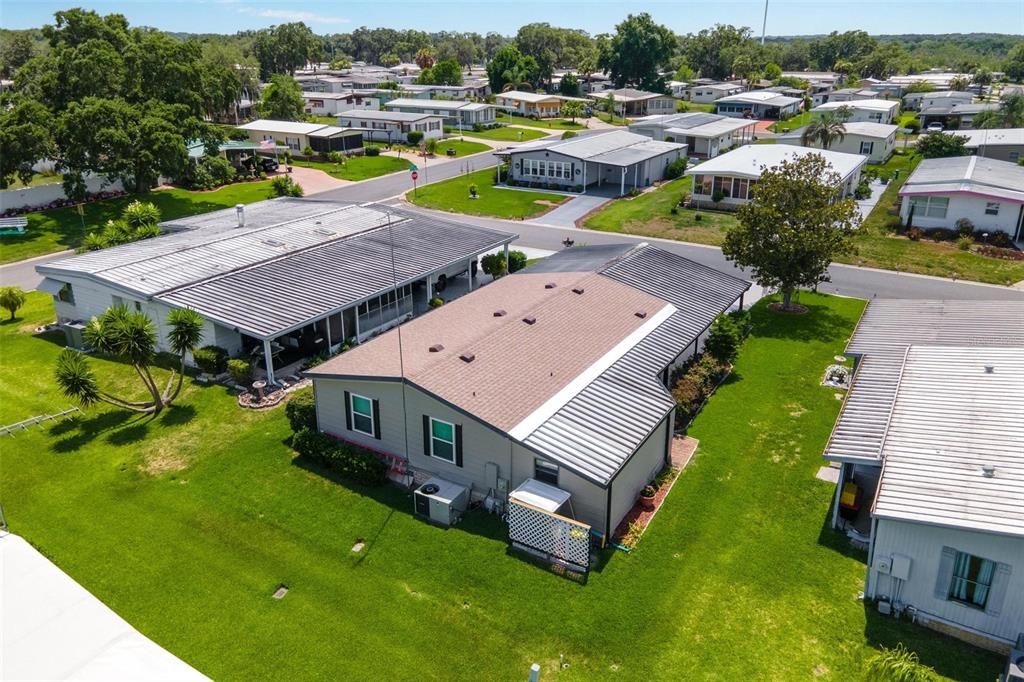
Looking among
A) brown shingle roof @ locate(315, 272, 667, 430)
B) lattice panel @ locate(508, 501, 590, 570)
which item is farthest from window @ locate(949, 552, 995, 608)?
brown shingle roof @ locate(315, 272, 667, 430)

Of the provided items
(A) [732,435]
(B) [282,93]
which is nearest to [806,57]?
(B) [282,93]

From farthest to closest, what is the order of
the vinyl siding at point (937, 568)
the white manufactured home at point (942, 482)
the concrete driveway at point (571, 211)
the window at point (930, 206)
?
1. the concrete driveway at point (571, 211)
2. the window at point (930, 206)
3. the white manufactured home at point (942, 482)
4. the vinyl siding at point (937, 568)

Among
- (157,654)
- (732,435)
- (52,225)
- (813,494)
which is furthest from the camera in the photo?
(52,225)

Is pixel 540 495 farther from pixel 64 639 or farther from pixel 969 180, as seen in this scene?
pixel 969 180

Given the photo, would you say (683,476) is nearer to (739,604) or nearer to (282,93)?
(739,604)

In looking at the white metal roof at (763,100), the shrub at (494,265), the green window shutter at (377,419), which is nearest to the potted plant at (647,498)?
the green window shutter at (377,419)

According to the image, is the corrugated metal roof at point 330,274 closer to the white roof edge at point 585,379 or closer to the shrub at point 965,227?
the white roof edge at point 585,379
